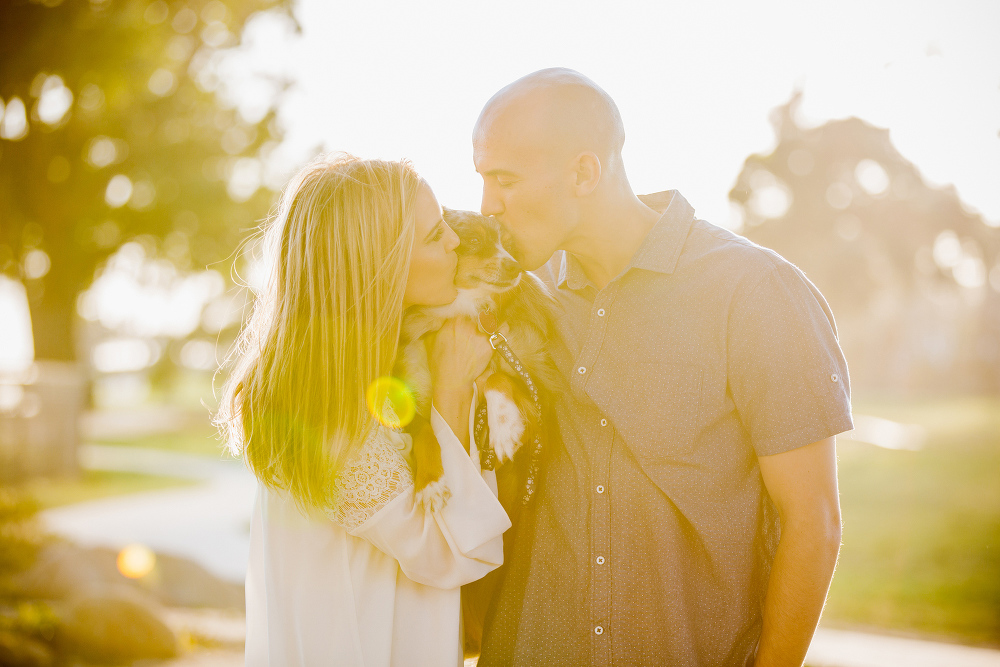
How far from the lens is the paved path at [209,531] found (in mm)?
4656

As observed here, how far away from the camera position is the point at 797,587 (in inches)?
76.8

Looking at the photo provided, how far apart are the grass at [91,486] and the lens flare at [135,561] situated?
3047 mm

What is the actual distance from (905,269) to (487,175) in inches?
482

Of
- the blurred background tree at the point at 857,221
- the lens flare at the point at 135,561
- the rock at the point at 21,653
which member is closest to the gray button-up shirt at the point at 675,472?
the rock at the point at 21,653

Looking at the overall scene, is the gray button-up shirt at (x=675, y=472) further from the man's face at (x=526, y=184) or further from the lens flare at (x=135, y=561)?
the lens flare at (x=135, y=561)

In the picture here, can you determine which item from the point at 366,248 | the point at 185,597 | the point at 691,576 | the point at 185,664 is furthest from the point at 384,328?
the point at 185,597

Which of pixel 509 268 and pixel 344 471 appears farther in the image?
pixel 509 268

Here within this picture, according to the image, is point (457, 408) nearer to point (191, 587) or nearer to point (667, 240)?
point (667, 240)

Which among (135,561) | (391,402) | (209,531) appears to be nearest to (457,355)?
(391,402)

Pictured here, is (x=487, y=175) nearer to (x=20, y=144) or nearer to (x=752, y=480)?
(x=752, y=480)

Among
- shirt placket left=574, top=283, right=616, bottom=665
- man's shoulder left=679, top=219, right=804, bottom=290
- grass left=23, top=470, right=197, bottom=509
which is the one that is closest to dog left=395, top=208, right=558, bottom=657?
shirt placket left=574, top=283, right=616, bottom=665

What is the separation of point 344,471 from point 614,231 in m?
1.17

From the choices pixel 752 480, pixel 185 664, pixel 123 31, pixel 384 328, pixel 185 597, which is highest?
pixel 123 31

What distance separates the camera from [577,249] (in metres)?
2.40
